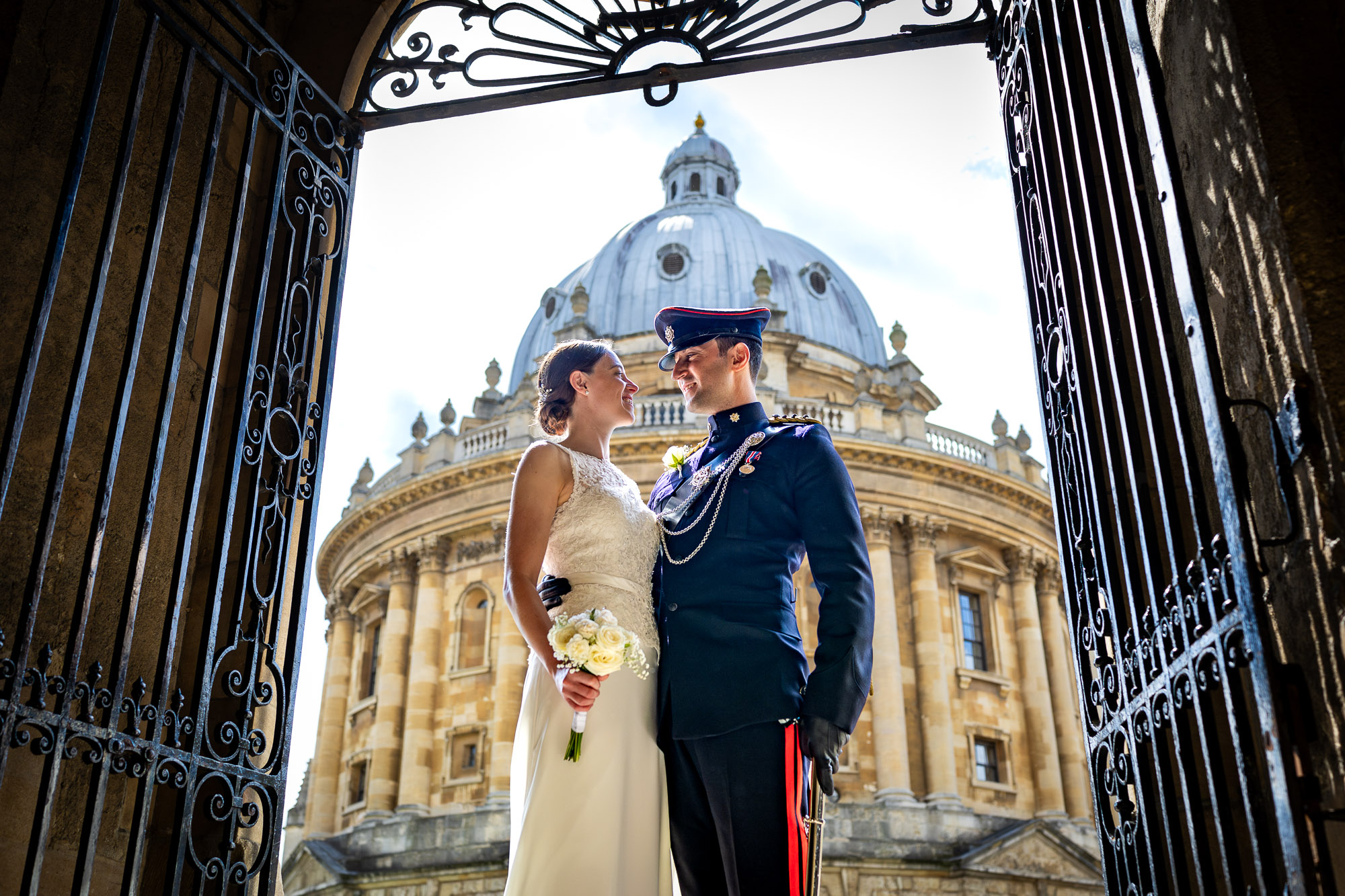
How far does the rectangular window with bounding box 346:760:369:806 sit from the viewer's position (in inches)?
1214

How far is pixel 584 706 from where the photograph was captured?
3.42m

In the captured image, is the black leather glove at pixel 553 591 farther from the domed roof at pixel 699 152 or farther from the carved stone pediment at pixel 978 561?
the domed roof at pixel 699 152

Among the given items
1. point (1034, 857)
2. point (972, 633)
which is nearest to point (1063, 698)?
point (972, 633)

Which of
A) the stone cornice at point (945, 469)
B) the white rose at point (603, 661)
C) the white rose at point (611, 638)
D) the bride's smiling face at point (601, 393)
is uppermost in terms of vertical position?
the stone cornice at point (945, 469)

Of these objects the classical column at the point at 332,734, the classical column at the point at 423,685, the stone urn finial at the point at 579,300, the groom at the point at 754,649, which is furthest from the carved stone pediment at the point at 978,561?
the groom at the point at 754,649

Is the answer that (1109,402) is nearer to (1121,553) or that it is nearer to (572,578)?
(1121,553)

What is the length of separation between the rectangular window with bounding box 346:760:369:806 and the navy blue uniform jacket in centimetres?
2913

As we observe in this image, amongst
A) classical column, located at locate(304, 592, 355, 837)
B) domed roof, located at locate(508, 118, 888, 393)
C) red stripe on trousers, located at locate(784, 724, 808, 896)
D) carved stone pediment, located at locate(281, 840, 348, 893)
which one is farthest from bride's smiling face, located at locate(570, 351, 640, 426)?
domed roof, located at locate(508, 118, 888, 393)

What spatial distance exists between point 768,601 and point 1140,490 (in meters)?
1.13

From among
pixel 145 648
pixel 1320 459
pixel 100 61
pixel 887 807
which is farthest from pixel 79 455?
pixel 887 807

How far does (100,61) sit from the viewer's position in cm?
358

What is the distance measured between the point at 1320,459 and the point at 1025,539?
29.8 m

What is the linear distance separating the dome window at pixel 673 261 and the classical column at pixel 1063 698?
1418cm

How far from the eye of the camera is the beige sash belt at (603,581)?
12.5 ft
